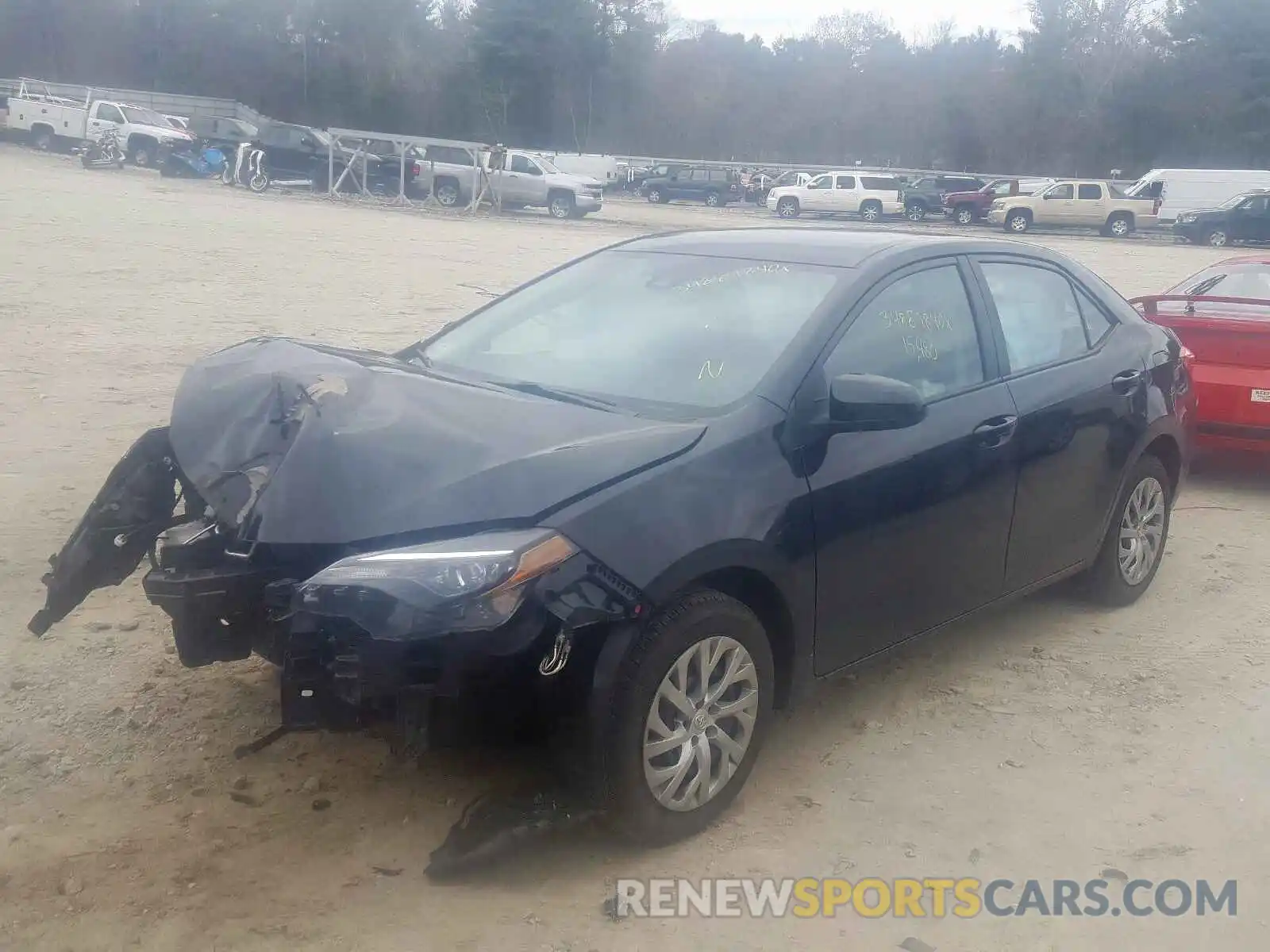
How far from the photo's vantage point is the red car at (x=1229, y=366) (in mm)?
7191

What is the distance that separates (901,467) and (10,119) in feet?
153

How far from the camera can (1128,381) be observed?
5203 mm

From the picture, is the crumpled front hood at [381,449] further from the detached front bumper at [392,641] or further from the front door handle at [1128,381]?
the front door handle at [1128,381]

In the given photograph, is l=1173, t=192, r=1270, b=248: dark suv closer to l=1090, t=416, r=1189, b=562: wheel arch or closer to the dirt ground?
the dirt ground

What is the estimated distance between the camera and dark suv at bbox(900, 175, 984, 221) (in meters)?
41.6

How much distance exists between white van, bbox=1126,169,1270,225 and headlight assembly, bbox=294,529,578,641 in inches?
1577

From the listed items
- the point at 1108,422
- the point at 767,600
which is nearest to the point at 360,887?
the point at 767,600

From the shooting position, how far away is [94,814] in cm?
348

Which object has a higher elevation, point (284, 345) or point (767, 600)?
point (284, 345)

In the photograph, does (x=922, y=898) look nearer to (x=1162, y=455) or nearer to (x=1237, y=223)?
(x=1162, y=455)

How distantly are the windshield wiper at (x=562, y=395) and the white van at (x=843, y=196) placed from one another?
128 feet

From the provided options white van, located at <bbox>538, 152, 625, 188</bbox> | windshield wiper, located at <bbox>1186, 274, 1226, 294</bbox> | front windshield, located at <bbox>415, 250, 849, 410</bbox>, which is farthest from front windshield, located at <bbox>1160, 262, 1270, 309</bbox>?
white van, located at <bbox>538, 152, 625, 188</bbox>

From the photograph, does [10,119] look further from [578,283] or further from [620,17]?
[578,283]

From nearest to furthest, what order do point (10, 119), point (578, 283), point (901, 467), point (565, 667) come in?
point (565, 667)
point (901, 467)
point (578, 283)
point (10, 119)
